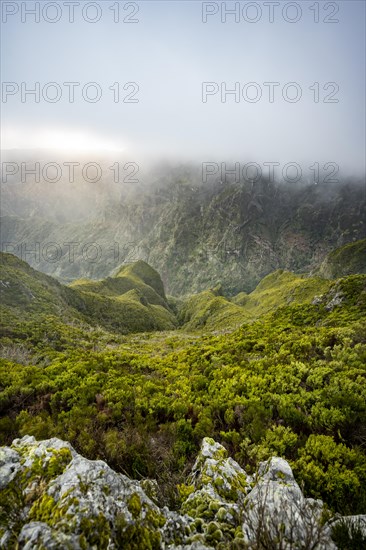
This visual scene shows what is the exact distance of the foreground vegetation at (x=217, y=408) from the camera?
686cm

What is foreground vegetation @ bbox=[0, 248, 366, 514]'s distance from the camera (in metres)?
6.86

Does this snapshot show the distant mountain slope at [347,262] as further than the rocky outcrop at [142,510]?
Yes

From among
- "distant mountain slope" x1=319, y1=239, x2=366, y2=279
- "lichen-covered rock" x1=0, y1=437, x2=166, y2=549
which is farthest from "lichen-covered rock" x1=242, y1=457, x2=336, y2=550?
"distant mountain slope" x1=319, y1=239, x2=366, y2=279

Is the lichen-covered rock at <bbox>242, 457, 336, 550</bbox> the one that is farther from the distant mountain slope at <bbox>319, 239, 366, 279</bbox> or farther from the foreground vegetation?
the distant mountain slope at <bbox>319, 239, 366, 279</bbox>

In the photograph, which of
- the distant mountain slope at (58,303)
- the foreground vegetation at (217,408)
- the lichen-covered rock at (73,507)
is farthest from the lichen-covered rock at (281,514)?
the distant mountain slope at (58,303)

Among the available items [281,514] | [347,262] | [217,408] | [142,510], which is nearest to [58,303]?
[217,408]

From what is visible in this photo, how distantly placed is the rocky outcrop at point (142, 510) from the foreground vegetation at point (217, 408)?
63cm

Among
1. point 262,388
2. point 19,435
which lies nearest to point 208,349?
point 262,388

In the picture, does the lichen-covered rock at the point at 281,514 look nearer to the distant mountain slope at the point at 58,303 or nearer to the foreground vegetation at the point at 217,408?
the foreground vegetation at the point at 217,408

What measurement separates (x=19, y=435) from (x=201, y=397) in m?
6.38

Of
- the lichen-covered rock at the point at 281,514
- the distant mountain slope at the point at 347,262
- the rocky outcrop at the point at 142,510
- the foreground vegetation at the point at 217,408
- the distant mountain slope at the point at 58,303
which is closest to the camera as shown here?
the lichen-covered rock at the point at 281,514

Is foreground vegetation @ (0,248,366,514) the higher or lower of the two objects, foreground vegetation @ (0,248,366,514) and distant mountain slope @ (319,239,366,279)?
the lower

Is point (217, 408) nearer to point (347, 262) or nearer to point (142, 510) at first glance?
point (142, 510)

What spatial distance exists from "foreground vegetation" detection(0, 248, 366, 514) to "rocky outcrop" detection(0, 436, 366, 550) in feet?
2.07
